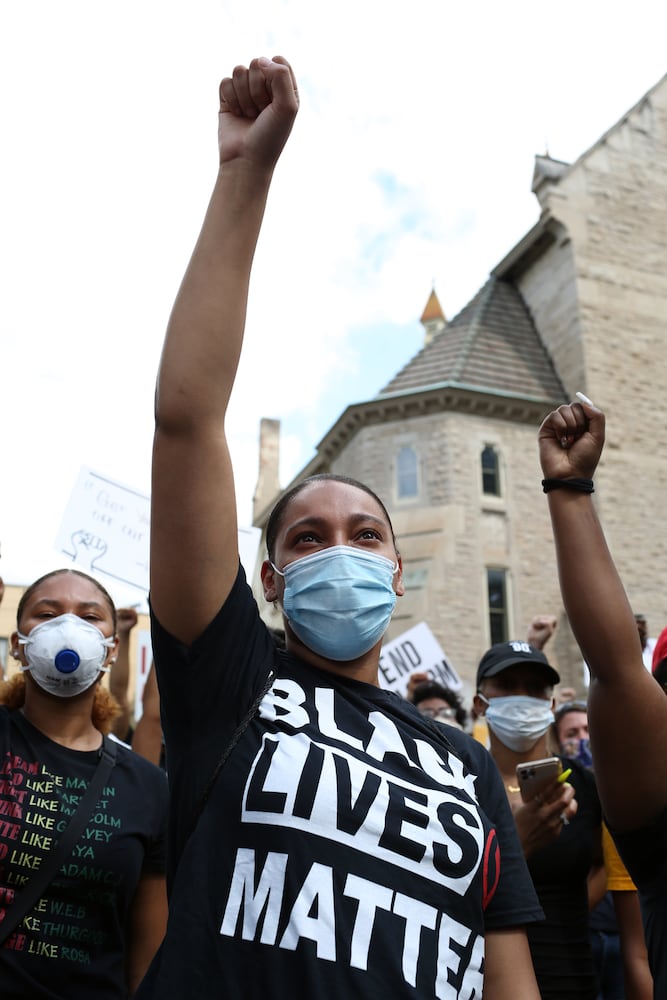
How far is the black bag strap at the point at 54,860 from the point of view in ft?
8.20

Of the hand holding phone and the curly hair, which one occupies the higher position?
the curly hair

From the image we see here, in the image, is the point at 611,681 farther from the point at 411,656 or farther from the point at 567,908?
the point at 411,656

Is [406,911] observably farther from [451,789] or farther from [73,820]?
[73,820]

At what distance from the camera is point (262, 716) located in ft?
5.70

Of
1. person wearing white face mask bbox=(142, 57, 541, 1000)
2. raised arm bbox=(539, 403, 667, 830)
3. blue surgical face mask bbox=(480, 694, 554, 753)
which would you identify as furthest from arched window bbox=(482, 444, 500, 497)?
person wearing white face mask bbox=(142, 57, 541, 1000)

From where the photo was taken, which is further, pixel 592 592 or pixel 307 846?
pixel 592 592

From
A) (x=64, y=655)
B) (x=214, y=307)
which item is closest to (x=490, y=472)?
(x=64, y=655)

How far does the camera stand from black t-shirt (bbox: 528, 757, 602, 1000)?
10.3 feet

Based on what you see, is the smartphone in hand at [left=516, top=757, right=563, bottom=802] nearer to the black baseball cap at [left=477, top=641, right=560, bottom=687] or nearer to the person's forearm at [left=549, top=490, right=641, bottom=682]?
the black baseball cap at [left=477, top=641, right=560, bottom=687]

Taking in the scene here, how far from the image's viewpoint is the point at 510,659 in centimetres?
372

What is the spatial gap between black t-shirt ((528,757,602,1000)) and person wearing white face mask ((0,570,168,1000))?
1338mm

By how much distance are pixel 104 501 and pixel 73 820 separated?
3.76 m

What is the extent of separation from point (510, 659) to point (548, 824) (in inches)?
34.2

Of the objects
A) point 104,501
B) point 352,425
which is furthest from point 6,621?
point 104,501
